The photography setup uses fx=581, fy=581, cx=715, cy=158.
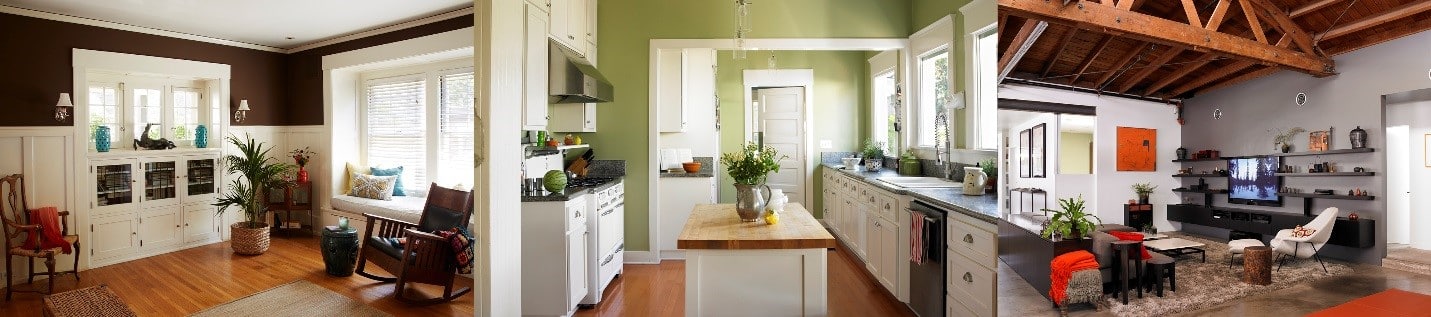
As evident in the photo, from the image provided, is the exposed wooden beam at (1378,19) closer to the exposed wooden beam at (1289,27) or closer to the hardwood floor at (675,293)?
the exposed wooden beam at (1289,27)

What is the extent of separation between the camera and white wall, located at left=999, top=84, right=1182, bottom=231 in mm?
695

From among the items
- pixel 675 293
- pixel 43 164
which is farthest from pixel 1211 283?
pixel 43 164

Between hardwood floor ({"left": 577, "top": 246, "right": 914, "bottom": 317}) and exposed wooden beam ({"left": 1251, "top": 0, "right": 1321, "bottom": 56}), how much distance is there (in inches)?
148

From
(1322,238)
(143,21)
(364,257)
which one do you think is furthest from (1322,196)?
(143,21)

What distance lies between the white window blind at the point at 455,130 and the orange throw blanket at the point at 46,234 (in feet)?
12.0

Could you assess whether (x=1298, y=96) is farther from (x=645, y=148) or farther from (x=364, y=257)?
(x=364, y=257)

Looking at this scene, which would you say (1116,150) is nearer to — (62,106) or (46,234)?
(46,234)

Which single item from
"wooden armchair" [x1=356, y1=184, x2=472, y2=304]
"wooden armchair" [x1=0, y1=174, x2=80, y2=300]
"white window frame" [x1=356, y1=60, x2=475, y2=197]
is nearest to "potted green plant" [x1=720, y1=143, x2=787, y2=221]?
"wooden armchair" [x1=356, y1=184, x2=472, y2=304]

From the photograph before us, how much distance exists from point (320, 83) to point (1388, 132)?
422 inches

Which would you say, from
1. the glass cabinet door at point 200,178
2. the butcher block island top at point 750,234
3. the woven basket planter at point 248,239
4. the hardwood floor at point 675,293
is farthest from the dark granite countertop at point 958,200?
the glass cabinet door at point 200,178

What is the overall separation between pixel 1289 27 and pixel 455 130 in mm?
8538

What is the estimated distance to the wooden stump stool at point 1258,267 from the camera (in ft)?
2.21

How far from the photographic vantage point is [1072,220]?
689mm

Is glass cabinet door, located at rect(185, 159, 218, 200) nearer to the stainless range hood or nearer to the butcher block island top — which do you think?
the stainless range hood
